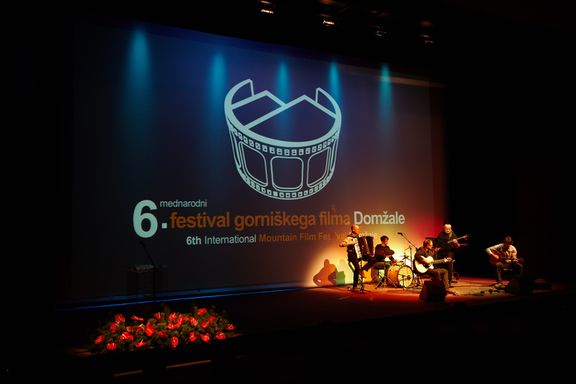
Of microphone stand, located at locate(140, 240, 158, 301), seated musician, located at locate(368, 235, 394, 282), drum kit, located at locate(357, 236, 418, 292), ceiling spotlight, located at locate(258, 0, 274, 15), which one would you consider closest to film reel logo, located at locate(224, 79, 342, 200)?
drum kit, located at locate(357, 236, 418, 292)

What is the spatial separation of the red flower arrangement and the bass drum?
5.78 meters

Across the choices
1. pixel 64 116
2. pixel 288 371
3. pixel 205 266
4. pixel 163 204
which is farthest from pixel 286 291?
pixel 288 371

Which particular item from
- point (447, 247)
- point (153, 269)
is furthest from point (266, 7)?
point (447, 247)

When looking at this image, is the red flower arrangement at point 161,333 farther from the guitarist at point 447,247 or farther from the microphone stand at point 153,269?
the guitarist at point 447,247

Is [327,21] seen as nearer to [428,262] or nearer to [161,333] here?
[428,262]

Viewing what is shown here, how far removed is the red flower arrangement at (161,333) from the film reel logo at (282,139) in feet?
16.1

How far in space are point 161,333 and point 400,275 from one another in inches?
249

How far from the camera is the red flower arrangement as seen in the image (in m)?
3.29

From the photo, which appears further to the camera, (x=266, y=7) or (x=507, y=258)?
(x=507, y=258)

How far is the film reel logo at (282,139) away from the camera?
835 centimetres

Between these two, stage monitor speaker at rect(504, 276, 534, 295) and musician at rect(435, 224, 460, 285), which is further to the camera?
musician at rect(435, 224, 460, 285)

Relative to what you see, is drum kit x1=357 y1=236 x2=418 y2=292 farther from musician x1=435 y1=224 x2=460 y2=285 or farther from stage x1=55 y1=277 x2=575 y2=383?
stage x1=55 y1=277 x2=575 y2=383

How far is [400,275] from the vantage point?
8.83 metres

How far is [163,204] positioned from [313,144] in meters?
3.16
